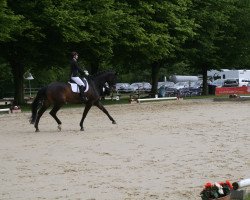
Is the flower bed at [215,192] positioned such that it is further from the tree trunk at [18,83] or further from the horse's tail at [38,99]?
the tree trunk at [18,83]

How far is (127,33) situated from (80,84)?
19150 millimetres

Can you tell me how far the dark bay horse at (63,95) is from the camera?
21.1 metres

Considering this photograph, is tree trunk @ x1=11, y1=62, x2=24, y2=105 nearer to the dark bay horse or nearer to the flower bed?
the dark bay horse

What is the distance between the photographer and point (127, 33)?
40062mm

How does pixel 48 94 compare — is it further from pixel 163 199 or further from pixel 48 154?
pixel 163 199

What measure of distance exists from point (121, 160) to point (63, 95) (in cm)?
841

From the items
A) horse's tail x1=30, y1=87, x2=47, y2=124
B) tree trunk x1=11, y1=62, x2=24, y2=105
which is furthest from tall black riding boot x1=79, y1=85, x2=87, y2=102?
tree trunk x1=11, y1=62, x2=24, y2=105

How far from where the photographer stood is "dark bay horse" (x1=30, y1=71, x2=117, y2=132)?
21078 millimetres

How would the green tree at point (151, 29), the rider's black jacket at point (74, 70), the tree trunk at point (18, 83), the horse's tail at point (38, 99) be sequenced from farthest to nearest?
the tree trunk at point (18, 83), the green tree at point (151, 29), the rider's black jacket at point (74, 70), the horse's tail at point (38, 99)

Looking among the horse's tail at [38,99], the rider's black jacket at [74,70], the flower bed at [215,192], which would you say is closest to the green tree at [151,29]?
the rider's black jacket at [74,70]

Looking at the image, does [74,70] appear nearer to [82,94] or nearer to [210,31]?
[82,94]

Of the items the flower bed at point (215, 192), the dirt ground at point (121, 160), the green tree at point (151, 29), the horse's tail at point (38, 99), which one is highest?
the green tree at point (151, 29)

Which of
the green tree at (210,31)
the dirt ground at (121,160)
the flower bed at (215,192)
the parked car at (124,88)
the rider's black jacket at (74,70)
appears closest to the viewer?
the flower bed at (215,192)

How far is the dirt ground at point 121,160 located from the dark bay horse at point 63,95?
75cm
